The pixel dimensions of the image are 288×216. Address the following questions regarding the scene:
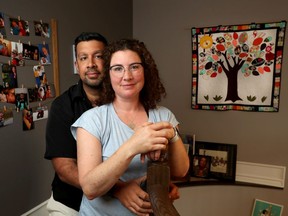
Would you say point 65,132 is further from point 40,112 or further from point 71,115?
point 40,112

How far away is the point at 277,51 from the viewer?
8.23ft

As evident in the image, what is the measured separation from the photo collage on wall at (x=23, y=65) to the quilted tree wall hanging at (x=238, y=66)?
1.57 meters

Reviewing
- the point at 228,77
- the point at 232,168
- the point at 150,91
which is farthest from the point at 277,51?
the point at 150,91

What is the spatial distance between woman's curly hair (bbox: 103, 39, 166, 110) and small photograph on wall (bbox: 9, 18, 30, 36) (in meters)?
0.93

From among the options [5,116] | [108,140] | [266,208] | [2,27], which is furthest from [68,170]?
[266,208]

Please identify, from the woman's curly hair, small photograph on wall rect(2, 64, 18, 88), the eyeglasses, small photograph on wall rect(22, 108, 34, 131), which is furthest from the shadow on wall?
the eyeglasses

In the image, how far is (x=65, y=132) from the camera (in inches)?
42.8

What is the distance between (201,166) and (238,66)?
3.72 feet

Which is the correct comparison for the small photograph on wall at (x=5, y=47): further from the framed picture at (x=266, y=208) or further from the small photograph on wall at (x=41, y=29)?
the framed picture at (x=266, y=208)

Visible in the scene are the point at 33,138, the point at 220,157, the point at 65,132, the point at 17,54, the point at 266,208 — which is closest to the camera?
the point at 65,132

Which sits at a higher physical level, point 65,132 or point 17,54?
point 17,54

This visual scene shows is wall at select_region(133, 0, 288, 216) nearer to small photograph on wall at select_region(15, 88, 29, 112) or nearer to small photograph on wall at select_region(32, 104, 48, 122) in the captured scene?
small photograph on wall at select_region(32, 104, 48, 122)

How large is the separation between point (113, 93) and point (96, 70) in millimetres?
255

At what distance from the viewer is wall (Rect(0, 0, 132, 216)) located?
1603 millimetres
